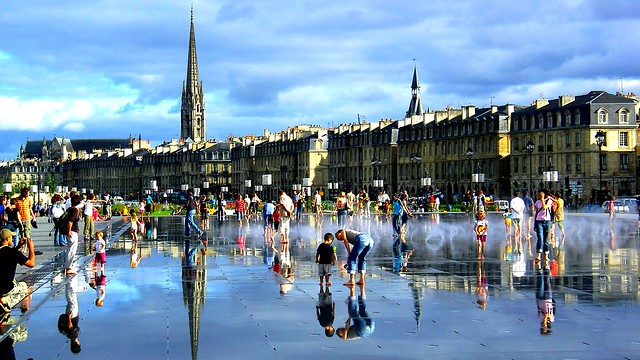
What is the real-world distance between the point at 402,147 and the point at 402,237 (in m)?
99.2

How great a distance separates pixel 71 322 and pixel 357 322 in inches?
157

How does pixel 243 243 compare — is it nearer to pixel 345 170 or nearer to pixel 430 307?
pixel 430 307

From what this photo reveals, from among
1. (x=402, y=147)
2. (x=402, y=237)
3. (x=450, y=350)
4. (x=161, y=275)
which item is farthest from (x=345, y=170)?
(x=450, y=350)

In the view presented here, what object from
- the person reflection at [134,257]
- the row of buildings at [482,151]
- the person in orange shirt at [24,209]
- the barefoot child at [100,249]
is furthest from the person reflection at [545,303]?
the row of buildings at [482,151]

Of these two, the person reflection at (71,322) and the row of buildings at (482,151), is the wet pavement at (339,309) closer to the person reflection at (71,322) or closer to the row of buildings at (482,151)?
the person reflection at (71,322)

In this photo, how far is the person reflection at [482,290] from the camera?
16172mm

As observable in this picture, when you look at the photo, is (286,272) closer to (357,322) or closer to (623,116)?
(357,322)

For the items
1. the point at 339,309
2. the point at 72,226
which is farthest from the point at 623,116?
the point at 339,309

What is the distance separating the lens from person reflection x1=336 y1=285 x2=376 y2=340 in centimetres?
1322

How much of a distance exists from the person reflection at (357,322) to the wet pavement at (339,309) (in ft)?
0.10

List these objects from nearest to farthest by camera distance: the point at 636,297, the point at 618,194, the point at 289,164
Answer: the point at 636,297
the point at 618,194
the point at 289,164

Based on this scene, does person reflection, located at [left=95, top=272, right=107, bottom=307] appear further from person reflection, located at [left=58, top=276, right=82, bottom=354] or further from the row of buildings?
the row of buildings

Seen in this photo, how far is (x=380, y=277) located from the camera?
2061 centimetres

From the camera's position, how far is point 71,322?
47.5 ft
